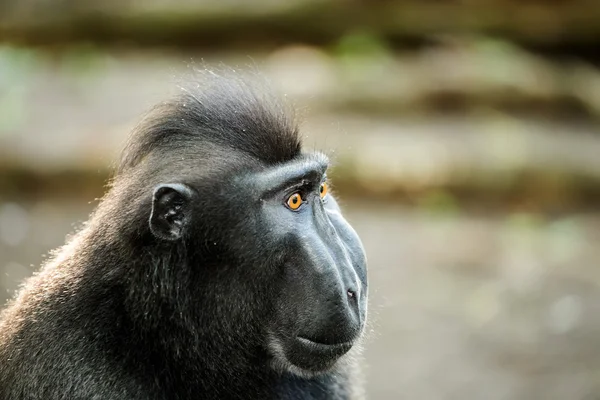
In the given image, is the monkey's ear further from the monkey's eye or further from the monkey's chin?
the monkey's chin

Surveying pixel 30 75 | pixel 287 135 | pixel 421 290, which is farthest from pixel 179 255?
pixel 30 75

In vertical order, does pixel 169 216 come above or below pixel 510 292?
below

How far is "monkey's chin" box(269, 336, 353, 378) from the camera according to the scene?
4574mm

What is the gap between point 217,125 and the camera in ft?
15.6

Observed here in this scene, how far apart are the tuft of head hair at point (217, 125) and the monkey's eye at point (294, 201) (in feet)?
0.85

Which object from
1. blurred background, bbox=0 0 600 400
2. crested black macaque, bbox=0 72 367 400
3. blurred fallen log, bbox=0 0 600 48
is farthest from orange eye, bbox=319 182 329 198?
blurred fallen log, bbox=0 0 600 48

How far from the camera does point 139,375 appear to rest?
464cm

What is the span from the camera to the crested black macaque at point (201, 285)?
454 cm

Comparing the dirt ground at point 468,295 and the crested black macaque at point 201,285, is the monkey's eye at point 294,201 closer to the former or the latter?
the crested black macaque at point 201,285

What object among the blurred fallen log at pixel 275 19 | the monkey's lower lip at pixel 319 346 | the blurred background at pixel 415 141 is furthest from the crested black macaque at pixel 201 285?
the blurred fallen log at pixel 275 19

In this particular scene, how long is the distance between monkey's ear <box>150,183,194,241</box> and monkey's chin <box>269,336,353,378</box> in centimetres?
78

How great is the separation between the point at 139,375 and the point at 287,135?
1.52 metres

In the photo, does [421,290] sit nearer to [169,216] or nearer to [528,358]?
[528,358]

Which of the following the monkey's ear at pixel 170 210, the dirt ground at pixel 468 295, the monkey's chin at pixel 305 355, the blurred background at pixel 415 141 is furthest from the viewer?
the blurred background at pixel 415 141
